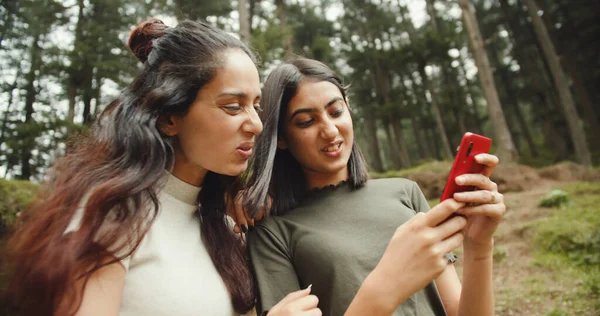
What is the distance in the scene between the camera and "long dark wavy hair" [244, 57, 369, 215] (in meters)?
1.88

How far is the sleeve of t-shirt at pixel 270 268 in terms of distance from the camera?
154cm

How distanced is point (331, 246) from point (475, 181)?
669mm

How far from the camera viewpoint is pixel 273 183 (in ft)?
6.63

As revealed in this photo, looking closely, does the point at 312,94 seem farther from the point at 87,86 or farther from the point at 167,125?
the point at 87,86

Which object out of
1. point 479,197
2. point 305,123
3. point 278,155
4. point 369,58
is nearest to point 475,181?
point 479,197

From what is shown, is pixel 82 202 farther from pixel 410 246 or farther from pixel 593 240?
pixel 593 240

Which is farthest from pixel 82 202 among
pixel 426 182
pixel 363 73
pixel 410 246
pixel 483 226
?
pixel 363 73

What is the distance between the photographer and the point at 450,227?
1268mm

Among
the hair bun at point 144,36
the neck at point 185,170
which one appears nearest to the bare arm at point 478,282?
the neck at point 185,170

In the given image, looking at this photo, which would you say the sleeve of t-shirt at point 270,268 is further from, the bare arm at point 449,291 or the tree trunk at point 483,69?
the tree trunk at point 483,69

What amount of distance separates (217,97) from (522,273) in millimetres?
5062

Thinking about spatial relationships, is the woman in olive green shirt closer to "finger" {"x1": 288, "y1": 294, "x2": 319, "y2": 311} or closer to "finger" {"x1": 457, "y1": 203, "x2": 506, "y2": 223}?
"finger" {"x1": 457, "y1": 203, "x2": 506, "y2": 223}

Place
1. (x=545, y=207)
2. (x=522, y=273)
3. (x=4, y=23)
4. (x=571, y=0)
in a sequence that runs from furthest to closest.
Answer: (x=571, y=0), (x=4, y=23), (x=545, y=207), (x=522, y=273)

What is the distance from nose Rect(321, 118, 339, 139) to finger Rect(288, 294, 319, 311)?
2.63 feet
